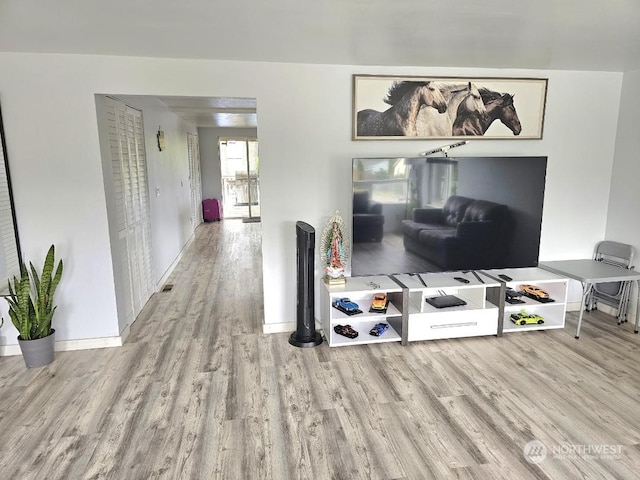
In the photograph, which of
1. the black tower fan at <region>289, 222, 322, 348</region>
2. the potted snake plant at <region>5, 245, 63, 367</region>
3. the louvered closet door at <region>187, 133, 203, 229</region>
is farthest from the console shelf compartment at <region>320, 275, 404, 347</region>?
the louvered closet door at <region>187, 133, 203, 229</region>

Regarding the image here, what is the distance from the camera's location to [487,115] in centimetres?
341

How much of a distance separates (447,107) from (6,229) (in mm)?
3377

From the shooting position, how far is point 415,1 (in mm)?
1912

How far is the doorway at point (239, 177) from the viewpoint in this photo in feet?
33.5

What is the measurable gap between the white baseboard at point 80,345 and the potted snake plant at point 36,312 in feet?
0.71

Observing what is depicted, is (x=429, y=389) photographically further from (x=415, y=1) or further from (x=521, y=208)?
(x=415, y=1)

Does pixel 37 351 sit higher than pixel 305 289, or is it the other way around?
pixel 305 289

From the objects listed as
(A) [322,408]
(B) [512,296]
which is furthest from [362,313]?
(B) [512,296]

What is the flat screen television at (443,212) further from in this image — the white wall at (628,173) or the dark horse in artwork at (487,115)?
the white wall at (628,173)

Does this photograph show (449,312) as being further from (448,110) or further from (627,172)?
(627,172)

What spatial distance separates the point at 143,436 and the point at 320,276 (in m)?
1.76

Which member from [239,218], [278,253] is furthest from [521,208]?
[239,218]

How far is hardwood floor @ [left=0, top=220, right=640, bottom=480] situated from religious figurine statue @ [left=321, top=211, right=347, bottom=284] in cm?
56

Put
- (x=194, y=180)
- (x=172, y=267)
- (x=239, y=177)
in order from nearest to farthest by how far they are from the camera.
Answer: (x=172, y=267) → (x=194, y=180) → (x=239, y=177)
